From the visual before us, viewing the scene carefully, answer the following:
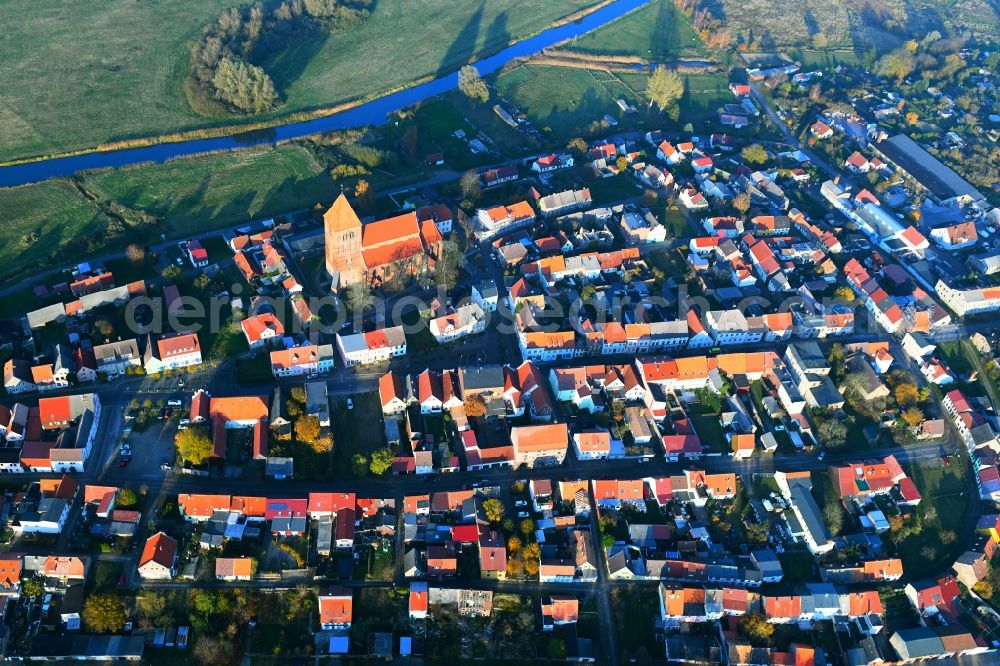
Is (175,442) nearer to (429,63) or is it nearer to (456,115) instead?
(456,115)

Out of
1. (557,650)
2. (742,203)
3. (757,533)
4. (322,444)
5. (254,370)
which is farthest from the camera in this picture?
(742,203)

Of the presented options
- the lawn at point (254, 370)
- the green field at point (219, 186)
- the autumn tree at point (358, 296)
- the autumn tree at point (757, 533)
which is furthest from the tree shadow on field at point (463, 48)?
the autumn tree at point (757, 533)

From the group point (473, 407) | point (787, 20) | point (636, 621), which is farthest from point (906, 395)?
point (787, 20)

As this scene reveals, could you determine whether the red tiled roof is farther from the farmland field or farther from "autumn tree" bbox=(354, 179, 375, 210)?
the farmland field

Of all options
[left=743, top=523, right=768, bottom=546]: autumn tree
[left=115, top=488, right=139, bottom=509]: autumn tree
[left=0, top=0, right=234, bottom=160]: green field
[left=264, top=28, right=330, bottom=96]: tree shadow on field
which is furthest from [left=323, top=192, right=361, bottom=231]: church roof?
[left=264, top=28, right=330, bottom=96]: tree shadow on field

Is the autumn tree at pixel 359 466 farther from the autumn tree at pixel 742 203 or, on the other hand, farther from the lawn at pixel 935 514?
the autumn tree at pixel 742 203

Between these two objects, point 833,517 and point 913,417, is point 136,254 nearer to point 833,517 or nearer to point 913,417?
point 833,517
